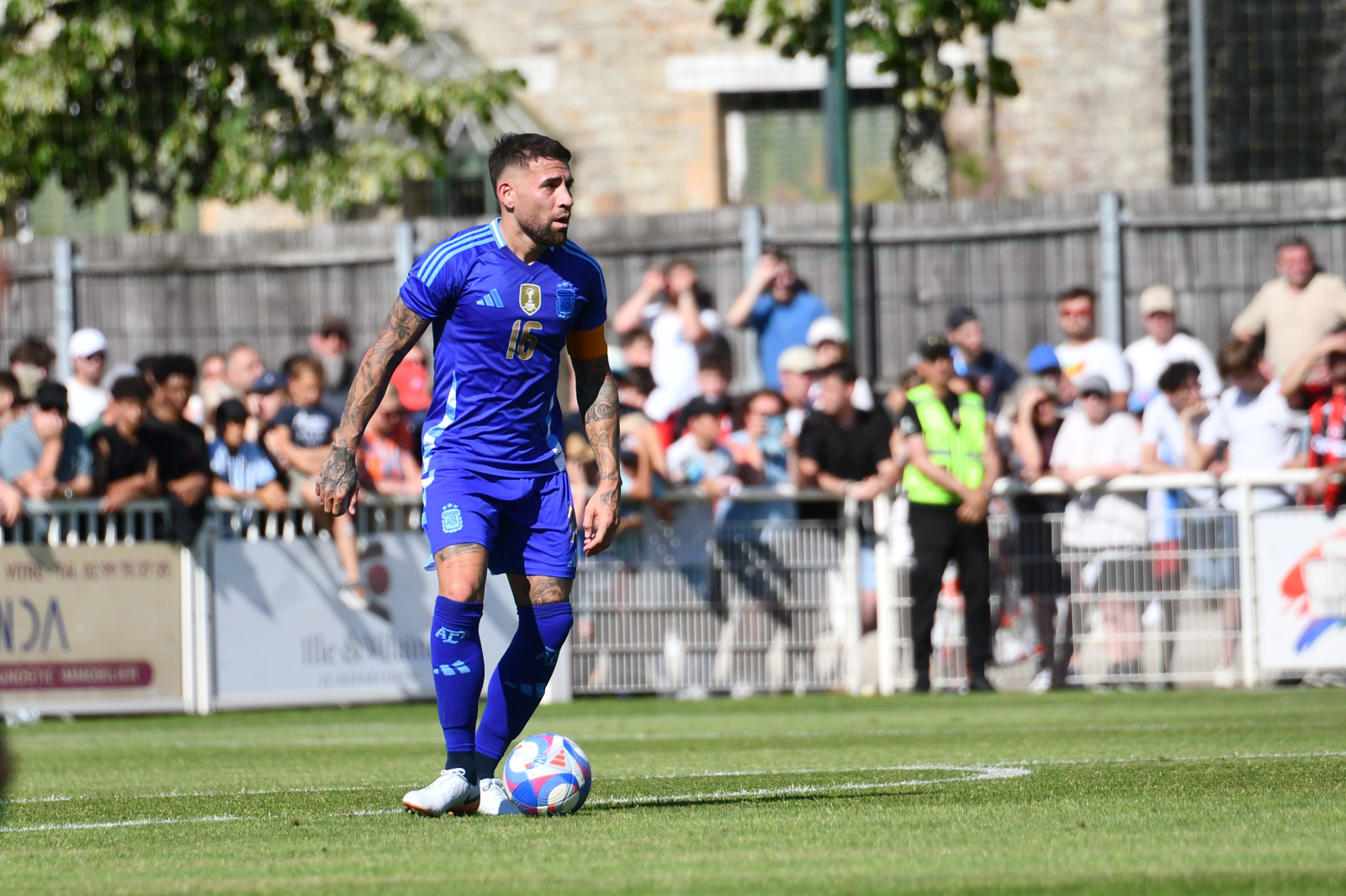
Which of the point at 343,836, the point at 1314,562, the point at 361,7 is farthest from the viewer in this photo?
the point at 361,7

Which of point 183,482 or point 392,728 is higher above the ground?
point 183,482

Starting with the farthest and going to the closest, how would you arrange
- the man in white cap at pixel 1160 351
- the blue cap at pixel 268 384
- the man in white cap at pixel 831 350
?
1. the man in white cap at pixel 1160 351
2. the blue cap at pixel 268 384
3. the man in white cap at pixel 831 350

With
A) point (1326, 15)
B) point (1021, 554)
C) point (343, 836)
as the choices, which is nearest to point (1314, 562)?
point (1021, 554)

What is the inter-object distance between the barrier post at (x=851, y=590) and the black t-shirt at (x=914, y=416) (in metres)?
0.65

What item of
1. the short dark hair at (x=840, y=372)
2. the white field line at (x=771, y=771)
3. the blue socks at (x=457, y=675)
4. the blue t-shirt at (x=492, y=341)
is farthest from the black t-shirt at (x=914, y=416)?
the blue socks at (x=457, y=675)

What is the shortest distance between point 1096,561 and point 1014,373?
124 inches

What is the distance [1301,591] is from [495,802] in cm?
802

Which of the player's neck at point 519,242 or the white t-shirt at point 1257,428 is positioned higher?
the player's neck at point 519,242

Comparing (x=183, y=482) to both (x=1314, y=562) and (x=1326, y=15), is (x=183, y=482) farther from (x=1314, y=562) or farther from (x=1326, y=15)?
(x=1326, y=15)

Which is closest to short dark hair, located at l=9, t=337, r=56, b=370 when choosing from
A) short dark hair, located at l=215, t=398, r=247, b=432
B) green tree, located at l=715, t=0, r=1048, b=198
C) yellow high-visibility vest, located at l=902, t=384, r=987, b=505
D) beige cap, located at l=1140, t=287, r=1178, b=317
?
short dark hair, located at l=215, t=398, r=247, b=432

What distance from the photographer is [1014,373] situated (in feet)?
55.1

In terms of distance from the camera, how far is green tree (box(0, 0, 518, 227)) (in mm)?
23188

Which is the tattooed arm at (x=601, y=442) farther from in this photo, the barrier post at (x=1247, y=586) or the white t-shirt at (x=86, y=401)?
the white t-shirt at (x=86, y=401)

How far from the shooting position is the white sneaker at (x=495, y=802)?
23.4 feet
